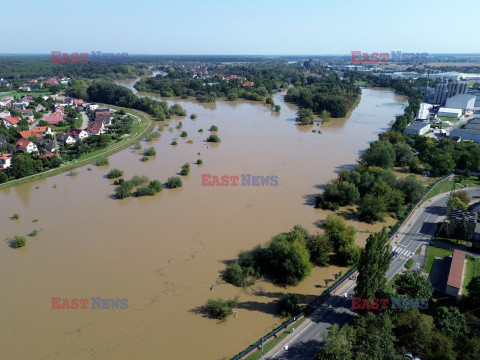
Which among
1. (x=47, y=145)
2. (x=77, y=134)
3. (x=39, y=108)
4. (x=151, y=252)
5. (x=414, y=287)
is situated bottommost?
(x=151, y=252)

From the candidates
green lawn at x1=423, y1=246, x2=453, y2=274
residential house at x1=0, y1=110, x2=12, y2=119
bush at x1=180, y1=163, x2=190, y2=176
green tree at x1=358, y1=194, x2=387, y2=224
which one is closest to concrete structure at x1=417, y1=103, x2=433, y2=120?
green tree at x1=358, y1=194, x2=387, y2=224

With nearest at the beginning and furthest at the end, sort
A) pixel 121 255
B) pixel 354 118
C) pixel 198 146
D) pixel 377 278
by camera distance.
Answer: pixel 377 278
pixel 121 255
pixel 198 146
pixel 354 118

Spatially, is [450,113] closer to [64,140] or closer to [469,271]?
[469,271]

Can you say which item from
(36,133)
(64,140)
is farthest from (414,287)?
(36,133)

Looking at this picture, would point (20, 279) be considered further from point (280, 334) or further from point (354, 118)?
point (354, 118)

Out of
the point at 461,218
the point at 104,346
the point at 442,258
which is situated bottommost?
the point at 104,346

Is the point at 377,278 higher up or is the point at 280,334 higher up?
the point at 377,278

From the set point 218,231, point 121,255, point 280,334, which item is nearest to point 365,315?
point 280,334

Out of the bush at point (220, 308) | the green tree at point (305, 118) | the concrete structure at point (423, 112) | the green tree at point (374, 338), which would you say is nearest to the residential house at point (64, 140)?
the bush at point (220, 308)
